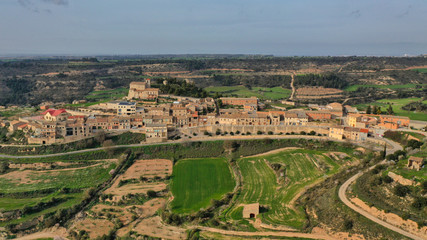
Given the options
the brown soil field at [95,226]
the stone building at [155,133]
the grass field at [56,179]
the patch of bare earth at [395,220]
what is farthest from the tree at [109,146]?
the patch of bare earth at [395,220]

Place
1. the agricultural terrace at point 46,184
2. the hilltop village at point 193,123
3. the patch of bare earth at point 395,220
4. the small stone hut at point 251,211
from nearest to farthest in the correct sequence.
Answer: the patch of bare earth at point 395,220
the small stone hut at point 251,211
the agricultural terrace at point 46,184
the hilltop village at point 193,123

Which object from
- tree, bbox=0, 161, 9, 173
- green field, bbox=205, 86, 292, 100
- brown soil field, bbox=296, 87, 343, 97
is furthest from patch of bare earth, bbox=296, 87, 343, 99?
tree, bbox=0, 161, 9, 173

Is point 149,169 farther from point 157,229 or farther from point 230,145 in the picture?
point 157,229

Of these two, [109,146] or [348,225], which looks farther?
[109,146]

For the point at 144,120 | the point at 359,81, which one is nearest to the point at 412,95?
the point at 359,81

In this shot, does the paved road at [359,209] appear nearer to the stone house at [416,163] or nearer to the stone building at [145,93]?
the stone house at [416,163]

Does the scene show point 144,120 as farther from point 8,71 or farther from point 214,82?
point 8,71

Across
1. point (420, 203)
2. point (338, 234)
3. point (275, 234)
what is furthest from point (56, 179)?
point (420, 203)
